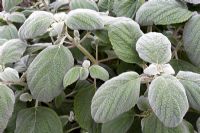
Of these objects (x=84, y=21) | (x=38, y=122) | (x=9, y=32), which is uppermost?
(x=84, y=21)

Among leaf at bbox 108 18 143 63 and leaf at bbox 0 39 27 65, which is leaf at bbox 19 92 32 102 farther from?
leaf at bbox 108 18 143 63

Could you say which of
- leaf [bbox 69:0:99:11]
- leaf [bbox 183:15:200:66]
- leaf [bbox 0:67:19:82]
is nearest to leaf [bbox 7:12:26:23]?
leaf [bbox 69:0:99:11]

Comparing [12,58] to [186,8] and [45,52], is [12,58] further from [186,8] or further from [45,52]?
[186,8]

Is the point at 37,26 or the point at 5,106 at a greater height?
the point at 37,26

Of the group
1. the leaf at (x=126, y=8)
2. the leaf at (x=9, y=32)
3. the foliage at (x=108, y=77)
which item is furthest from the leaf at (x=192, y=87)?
the leaf at (x=9, y=32)

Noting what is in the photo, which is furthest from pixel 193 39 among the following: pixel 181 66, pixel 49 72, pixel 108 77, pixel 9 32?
pixel 9 32

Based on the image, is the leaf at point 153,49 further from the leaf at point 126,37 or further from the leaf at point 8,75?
the leaf at point 8,75

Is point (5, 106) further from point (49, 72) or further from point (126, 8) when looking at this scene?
point (126, 8)
